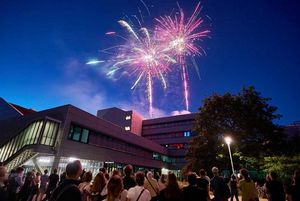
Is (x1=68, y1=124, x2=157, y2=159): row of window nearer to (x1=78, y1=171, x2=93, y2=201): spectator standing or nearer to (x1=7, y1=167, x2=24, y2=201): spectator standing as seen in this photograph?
(x1=7, y1=167, x2=24, y2=201): spectator standing

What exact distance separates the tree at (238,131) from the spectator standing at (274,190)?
61.8ft

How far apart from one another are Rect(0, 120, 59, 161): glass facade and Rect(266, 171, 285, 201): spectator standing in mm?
19835

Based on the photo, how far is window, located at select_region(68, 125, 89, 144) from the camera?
23342 mm

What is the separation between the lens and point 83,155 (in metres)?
24.3

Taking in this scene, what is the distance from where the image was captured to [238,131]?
2536 cm

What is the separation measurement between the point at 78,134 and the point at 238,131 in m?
19.4

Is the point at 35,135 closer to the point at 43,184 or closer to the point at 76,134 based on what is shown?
the point at 76,134

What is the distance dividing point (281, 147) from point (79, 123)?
24565 millimetres

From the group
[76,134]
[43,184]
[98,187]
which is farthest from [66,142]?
[98,187]

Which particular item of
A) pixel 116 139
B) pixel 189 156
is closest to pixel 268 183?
pixel 189 156

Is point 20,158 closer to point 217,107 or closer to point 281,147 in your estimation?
point 217,107

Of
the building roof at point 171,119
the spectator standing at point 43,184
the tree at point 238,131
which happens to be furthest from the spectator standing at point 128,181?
the building roof at point 171,119

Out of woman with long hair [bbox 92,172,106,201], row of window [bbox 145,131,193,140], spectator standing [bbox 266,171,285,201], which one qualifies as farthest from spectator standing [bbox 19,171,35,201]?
row of window [bbox 145,131,193,140]

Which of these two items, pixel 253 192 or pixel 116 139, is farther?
pixel 116 139
